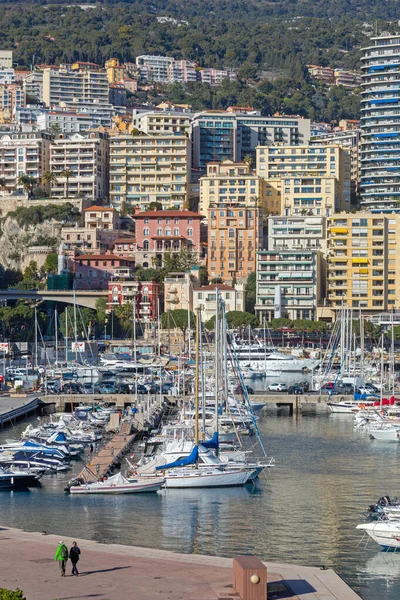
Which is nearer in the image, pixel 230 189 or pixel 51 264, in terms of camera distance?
pixel 51 264

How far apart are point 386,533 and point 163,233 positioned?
108 m

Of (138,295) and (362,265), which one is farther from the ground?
(362,265)

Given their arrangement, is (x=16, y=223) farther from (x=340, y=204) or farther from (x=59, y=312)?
(x=340, y=204)

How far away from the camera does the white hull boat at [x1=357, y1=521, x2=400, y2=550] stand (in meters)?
42.2

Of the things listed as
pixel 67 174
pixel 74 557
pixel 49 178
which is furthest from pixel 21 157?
pixel 74 557

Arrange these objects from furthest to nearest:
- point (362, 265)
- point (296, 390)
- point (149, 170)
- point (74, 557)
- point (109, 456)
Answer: point (149, 170) → point (362, 265) → point (296, 390) → point (109, 456) → point (74, 557)

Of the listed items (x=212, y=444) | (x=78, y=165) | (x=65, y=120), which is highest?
(x=65, y=120)

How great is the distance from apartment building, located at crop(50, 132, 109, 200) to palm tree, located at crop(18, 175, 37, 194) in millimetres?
2835

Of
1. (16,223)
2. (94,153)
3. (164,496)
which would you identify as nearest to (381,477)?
(164,496)

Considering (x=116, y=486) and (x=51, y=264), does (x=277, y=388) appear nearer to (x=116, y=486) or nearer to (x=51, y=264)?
(x=116, y=486)

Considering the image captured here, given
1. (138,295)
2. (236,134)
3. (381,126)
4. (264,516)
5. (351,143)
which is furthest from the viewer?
(351,143)

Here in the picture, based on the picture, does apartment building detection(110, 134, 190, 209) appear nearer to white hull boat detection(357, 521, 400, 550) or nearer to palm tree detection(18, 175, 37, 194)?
palm tree detection(18, 175, 37, 194)

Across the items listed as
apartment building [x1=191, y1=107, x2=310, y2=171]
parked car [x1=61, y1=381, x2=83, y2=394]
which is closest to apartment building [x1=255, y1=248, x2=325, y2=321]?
apartment building [x1=191, y1=107, x2=310, y2=171]

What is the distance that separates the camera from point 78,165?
16750 centimetres
